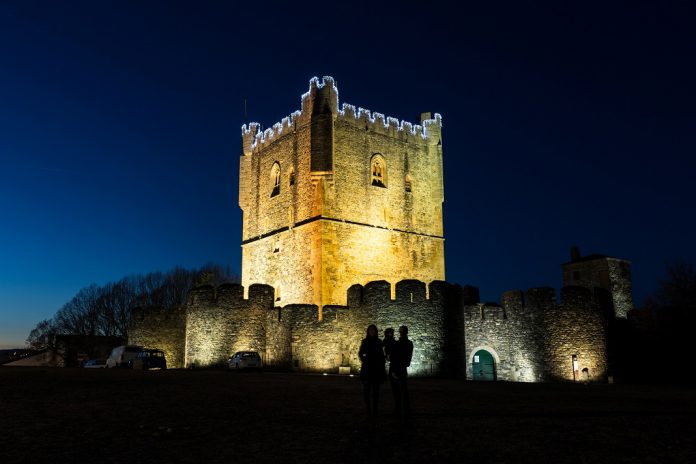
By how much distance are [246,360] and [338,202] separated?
13.6m

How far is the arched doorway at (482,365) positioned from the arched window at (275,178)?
663 inches

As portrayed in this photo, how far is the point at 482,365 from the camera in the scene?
92.8 ft

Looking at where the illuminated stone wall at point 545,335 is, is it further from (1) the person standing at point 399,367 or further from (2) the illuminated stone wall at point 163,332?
(1) the person standing at point 399,367

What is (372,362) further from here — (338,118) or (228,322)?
(338,118)

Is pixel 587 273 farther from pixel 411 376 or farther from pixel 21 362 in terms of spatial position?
pixel 21 362

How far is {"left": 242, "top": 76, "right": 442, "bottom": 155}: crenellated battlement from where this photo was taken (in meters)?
37.8

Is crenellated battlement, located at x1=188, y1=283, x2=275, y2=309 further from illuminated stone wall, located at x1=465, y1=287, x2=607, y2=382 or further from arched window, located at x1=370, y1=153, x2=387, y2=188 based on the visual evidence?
arched window, located at x1=370, y1=153, x2=387, y2=188

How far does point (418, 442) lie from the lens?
7863 mm

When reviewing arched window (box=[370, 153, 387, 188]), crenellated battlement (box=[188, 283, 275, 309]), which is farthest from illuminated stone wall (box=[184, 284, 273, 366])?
arched window (box=[370, 153, 387, 188])

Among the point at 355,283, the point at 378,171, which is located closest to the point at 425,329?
the point at 355,283

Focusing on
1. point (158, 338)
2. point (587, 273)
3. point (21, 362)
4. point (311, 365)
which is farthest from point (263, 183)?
point (21, 362)

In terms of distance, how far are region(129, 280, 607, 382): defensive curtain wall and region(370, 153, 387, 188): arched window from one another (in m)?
12.2

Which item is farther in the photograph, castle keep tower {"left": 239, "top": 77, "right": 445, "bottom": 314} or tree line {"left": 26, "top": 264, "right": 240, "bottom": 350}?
tree line {"left": 26, "top": 264, "right": 240, "bottom": 350}

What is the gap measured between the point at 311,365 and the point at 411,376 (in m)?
3.85
